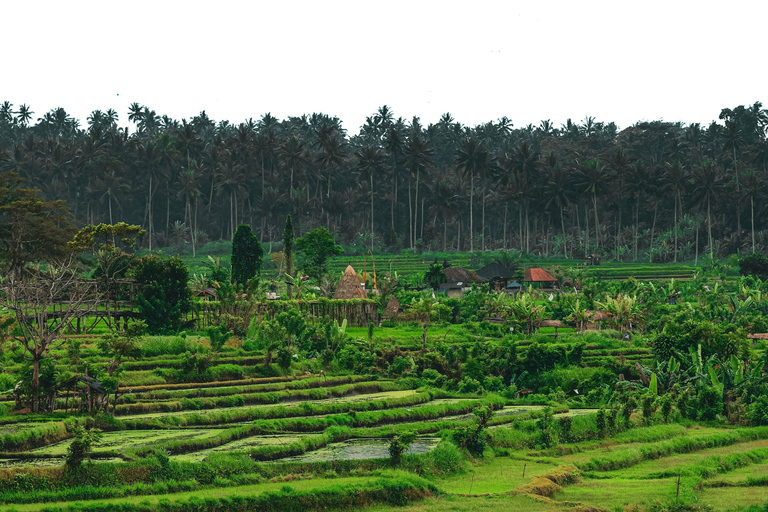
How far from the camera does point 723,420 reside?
30.1 m

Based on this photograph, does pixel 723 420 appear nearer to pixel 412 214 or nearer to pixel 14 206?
pixel 14 206

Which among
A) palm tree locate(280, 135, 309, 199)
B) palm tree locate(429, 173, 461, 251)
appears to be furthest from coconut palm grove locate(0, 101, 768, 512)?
palm tree locate(280, 135, 309, 199)

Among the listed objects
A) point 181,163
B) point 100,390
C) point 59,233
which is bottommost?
point 100,390

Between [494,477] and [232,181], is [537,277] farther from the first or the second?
[494,477]

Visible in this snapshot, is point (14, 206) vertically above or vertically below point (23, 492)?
above

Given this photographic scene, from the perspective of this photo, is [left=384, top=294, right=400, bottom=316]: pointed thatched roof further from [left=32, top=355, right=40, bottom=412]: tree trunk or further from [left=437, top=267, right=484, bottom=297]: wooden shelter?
[left=32, top=355, right=40, bottom=412]: tree trunk

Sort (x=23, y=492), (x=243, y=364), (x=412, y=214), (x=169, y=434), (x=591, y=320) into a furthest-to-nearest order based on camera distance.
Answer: (x=412, y=214), (x=591, y=320), (x=243, y=364), (x=169, y=434), (x=23, y=492)

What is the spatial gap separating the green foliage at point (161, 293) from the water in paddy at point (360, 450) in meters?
18.4

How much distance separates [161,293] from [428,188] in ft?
249

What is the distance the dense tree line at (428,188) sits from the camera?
9931cm

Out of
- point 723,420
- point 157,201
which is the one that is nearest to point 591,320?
point 723,420

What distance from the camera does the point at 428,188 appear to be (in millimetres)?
113938

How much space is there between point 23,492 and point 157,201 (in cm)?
9709

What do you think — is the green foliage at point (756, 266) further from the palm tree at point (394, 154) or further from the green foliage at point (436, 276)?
the palm tree at point (394, 154)
